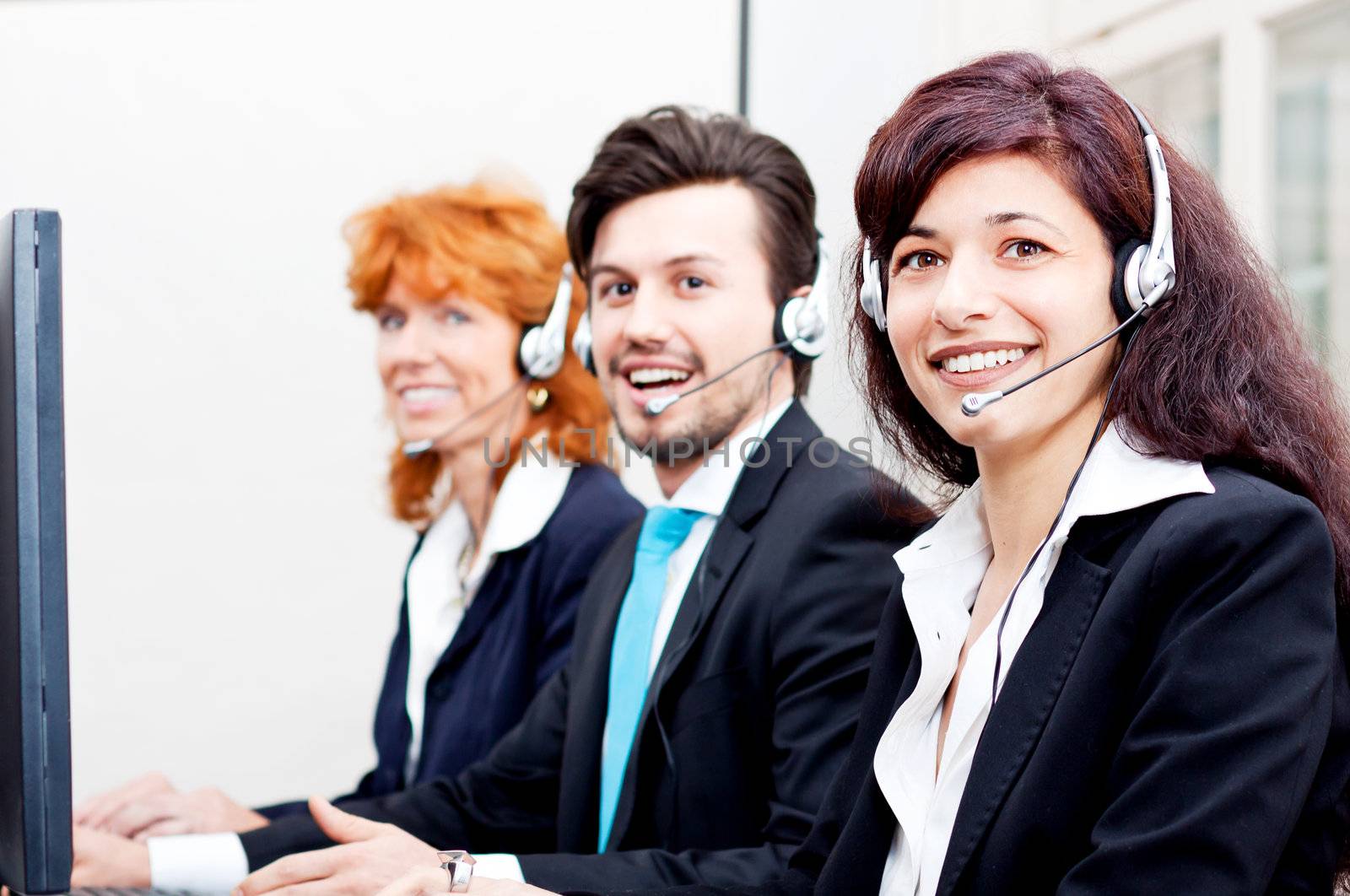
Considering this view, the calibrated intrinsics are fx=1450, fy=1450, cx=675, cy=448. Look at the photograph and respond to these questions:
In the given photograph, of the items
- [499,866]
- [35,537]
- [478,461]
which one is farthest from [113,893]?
[478,461]

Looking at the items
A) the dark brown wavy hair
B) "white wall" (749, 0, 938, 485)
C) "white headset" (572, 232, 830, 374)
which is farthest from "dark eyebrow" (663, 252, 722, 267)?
the dark brown wavy hair

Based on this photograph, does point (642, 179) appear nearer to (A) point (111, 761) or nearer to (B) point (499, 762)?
(B) point (499, 762)

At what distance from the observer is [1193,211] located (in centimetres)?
124

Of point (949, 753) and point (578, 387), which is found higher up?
point (578, 387)

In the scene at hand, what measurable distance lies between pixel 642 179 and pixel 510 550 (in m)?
0.67

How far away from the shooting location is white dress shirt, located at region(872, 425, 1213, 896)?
1144 millimetres

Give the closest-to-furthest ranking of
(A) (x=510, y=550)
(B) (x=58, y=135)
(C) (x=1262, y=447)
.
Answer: (C) (x=1262, y=447)
(A) (x=510, y=550)
(B) (x=58, y=135)

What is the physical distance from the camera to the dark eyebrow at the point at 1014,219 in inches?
46.8

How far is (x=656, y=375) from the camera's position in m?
1.96

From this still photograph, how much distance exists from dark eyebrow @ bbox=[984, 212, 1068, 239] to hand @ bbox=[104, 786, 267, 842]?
130 centimetres

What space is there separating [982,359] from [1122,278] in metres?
0.13

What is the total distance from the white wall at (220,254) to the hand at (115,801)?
4.06 feet

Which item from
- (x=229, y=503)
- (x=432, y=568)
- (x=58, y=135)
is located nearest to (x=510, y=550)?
(x=432, y=568)

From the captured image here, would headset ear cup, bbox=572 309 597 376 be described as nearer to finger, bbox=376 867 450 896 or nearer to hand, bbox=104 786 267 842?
hand, bbox=104 786 267 842
